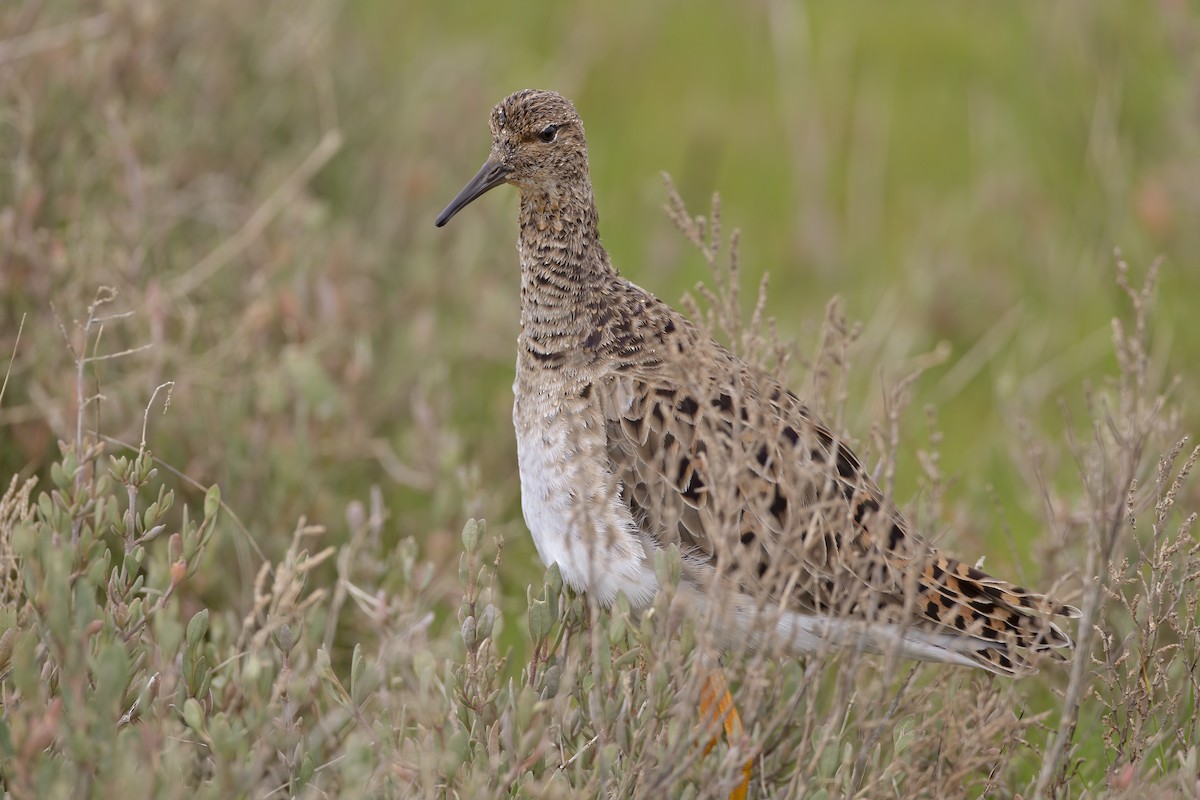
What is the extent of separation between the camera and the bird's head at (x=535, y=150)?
474 centimetres

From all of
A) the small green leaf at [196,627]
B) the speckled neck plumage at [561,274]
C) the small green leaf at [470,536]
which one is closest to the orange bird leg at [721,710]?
the small green leaf at [470,536]

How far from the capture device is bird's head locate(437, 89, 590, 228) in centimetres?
474

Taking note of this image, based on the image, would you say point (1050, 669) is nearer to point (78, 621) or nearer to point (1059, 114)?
point (78, 621)

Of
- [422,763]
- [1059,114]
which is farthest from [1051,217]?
[422,763]

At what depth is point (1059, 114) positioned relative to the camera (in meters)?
8.94

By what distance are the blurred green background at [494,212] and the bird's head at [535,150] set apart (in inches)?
40.0

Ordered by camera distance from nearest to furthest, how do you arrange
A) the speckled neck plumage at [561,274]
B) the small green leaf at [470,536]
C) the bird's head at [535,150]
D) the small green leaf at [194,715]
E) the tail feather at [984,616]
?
1. the small green leaf at [194,715]
2. the small green leaf at [470,536]
3. the tail feather at [984,616]
4. the speckled neck plumage at [561,274]
5. the bird's head at [535,150]

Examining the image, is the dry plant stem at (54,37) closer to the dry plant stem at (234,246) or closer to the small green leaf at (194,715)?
the dry plant stem at (234,246)

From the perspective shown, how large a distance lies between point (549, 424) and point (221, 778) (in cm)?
170

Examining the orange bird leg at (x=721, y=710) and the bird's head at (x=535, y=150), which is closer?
the orange bird leg at (x=721, y=710)

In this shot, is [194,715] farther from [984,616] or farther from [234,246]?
[234,246]

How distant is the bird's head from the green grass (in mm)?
998

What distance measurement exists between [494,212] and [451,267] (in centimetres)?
75

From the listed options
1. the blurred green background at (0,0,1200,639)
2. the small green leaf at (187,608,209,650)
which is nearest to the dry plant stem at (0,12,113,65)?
the blurred green background at (0,0,1200,639)
